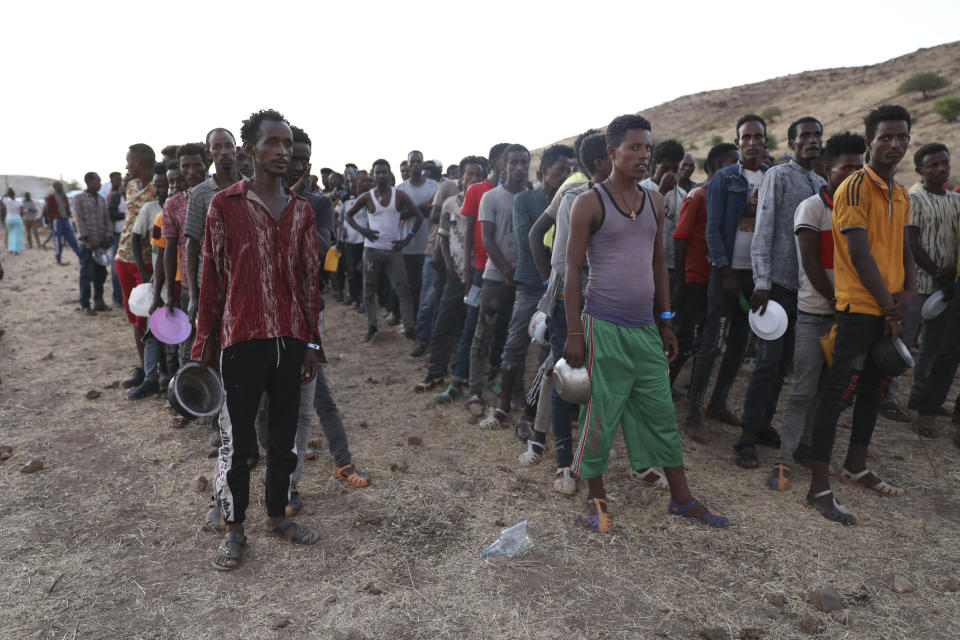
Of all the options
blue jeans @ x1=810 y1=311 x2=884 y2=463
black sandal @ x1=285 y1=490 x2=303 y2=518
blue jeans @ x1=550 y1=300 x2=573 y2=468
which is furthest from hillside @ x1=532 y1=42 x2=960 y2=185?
black sandal @ x1=285 y1=490 x2=303 y2=518

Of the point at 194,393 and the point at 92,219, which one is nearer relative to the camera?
the point at 194,393

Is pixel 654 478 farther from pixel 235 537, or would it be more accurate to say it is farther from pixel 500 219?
pixel 235 537

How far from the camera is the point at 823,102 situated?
41219mm

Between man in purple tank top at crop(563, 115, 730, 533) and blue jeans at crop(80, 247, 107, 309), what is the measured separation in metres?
8.83

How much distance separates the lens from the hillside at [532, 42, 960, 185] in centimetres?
3101

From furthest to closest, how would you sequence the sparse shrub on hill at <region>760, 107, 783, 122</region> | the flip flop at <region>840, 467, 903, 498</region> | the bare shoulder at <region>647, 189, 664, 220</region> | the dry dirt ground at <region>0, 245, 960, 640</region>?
1. the sparse shrub on hill at <region>760, 107, 783, 122</region>
2. the flip flop at <region>840, 467, 903, 498</region>
3. the bare shoulder at <region>647, 189, 664, 220</region>
4. the dry dirt ground at <region>0, 245, 960, 640</region>

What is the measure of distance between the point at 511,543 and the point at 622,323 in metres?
1.31

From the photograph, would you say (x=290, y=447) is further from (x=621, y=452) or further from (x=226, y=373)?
(x=621, y=452)

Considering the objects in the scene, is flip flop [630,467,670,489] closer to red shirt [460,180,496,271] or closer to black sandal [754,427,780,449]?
black sandal [754,427,780,449]

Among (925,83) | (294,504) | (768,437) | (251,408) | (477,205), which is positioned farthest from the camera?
(925,83)

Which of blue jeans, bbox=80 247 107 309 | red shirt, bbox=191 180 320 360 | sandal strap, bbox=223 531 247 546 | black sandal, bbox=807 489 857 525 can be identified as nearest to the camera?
red shirt, bbox=191 180 320 360

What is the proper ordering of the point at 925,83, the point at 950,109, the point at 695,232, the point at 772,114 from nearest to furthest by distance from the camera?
the point at 695,232 < the point at 950,109 < the point at 925,83 < the point at 772,114

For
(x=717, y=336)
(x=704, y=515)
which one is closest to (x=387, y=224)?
(x=717, y=336)

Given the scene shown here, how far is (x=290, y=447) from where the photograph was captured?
3.08 m
